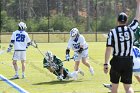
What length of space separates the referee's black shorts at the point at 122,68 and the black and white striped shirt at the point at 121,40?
12 centimetres

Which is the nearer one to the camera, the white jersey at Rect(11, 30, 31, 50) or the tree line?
the white jersey at Rect(11, 30, 31, 50)

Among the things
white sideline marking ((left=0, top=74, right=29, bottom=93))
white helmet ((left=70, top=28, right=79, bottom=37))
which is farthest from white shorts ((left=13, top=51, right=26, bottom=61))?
white helmet ((left=70, top=28, right=79, bottom=37))

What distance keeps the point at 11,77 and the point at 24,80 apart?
3.34 ft

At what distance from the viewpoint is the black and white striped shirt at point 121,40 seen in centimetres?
970

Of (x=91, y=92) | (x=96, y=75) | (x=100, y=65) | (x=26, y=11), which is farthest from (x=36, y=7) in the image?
(x=91, y=92)

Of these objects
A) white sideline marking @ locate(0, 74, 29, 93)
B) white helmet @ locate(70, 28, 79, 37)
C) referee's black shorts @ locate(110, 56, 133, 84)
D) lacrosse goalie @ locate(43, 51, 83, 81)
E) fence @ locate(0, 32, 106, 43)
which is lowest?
fence @ locate(0, 32, 106, 43)

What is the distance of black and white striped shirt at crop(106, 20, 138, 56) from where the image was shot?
970 cm

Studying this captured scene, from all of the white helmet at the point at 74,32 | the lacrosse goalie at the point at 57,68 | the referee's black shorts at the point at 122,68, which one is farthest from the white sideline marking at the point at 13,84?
the referee's black shorts at the point at 122,68

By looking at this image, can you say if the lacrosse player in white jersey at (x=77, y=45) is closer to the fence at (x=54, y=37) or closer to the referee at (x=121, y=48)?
the referee at (x=121, y=48)

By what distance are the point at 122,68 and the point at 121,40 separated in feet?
1.79

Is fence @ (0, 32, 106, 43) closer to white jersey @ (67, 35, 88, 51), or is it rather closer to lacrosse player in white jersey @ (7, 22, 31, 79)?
lacrosse player in white jersey @ (7, 22, 31, 79)

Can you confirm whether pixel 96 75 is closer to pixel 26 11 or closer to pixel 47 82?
pixel 47 82

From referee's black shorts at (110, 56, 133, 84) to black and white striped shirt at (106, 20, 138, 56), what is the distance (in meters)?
0.12

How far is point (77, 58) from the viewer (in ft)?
53.9
